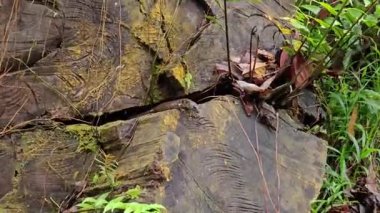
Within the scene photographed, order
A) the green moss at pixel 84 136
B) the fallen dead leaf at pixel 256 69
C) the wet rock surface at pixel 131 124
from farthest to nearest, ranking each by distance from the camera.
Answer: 1. the fallen dead leaf at pixel 256 69
2. the green moss at pixel 84 136
3. the wet rock surface at pixel 131 124

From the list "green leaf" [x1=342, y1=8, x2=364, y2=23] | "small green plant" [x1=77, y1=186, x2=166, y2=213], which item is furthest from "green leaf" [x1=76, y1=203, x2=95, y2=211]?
"green leaf" [x1=342, y1=8, x2=364, y2=23]

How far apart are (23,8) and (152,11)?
1.94ft

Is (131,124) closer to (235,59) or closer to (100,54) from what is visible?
(100,54)

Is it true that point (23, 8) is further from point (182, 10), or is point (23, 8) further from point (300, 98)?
point (300, 98)

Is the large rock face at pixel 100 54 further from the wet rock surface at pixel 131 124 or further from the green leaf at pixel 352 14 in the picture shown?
the green leaf at pixel 352 14

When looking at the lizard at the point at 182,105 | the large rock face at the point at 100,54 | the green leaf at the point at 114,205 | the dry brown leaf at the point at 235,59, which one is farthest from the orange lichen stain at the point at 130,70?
the green leaf at the point at 114,205

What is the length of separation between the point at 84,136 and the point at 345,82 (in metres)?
1.75

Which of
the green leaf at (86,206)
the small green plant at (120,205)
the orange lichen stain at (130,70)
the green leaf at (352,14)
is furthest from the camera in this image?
the green leaf at (352,14)

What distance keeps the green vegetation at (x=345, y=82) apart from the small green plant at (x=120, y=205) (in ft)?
3.50

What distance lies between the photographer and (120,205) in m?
2.34

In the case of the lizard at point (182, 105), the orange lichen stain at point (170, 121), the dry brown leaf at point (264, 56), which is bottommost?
the orange lichen stain at point (170, 121)

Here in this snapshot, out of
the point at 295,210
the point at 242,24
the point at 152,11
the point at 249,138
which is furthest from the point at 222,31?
the point at 295,210

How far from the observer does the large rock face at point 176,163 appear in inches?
100

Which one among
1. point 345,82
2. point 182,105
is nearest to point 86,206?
point 182,105
